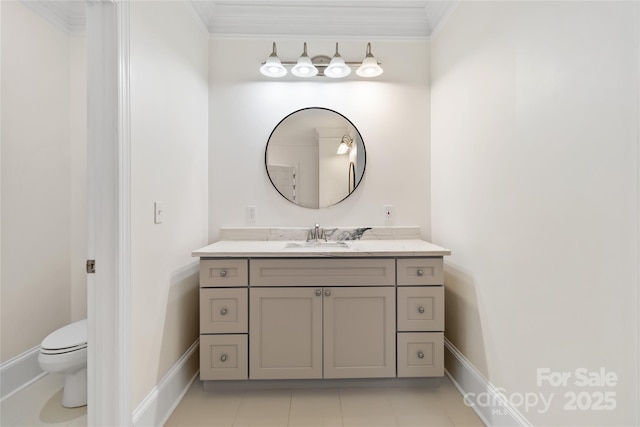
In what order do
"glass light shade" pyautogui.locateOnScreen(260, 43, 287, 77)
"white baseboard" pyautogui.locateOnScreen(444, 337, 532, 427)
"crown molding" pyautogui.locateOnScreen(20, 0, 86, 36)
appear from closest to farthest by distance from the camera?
1. "white baseboard" pyautogui.locateOnScreen(444, 337, 532, 427)
2. "crown molding" pyautogui.locateOnScreen(20, 0, 86, 36)
3. "glass light shade" pyautogui.locateOnScreen(260, 43, 287, 77)

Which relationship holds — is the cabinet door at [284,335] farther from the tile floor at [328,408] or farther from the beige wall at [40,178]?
the beige wall at [40,178]

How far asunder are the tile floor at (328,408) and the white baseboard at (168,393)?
5cm

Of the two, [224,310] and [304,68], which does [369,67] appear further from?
[224,310]

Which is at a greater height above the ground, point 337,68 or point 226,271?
point 337,68

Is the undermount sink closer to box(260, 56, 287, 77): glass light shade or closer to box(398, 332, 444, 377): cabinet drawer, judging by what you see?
box(398, 332, 444, 377): cabinet drawer

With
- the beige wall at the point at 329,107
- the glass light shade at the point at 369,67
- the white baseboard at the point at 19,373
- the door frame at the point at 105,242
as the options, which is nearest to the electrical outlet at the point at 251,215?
the beige wall at the point at 329,107

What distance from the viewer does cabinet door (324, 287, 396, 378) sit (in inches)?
73.3

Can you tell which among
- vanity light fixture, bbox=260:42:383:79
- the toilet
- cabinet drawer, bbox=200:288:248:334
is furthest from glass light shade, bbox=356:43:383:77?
the toilet

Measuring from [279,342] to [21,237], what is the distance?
5.85 ft

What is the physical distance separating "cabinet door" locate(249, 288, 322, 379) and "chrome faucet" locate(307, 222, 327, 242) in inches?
23.5

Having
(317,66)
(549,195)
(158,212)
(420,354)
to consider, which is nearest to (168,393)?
(158,212)

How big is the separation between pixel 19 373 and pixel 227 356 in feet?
4.34

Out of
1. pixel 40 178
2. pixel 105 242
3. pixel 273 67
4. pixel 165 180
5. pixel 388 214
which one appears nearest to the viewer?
pixel 105 242

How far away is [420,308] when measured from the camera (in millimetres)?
1888
